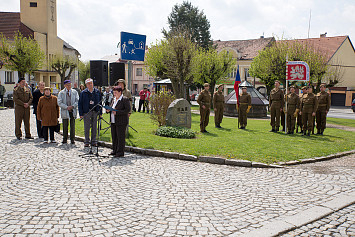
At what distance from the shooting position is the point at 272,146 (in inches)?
426

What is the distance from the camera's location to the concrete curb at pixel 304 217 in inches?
176

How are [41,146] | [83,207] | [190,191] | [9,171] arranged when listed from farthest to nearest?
[41,146] → [9,171] → [190,191] → [83,207]

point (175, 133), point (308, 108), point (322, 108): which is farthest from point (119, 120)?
point (322, 108)

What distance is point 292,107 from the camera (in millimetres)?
14055

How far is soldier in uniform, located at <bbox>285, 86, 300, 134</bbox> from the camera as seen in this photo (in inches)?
549

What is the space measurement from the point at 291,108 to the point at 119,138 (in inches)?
312

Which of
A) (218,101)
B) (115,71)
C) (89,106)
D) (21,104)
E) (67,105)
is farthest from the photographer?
(218,101)

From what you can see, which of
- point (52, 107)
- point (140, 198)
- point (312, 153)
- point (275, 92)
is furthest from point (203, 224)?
point (275, 92)

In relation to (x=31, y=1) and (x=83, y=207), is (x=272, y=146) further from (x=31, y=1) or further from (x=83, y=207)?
(x=31, y=1)

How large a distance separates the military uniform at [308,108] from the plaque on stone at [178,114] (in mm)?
4784

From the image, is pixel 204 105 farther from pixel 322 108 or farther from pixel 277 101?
pixel 322 108

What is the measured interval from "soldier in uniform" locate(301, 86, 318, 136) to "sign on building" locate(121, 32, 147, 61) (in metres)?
6.93

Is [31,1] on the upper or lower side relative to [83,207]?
upper

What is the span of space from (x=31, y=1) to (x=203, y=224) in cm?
5795
